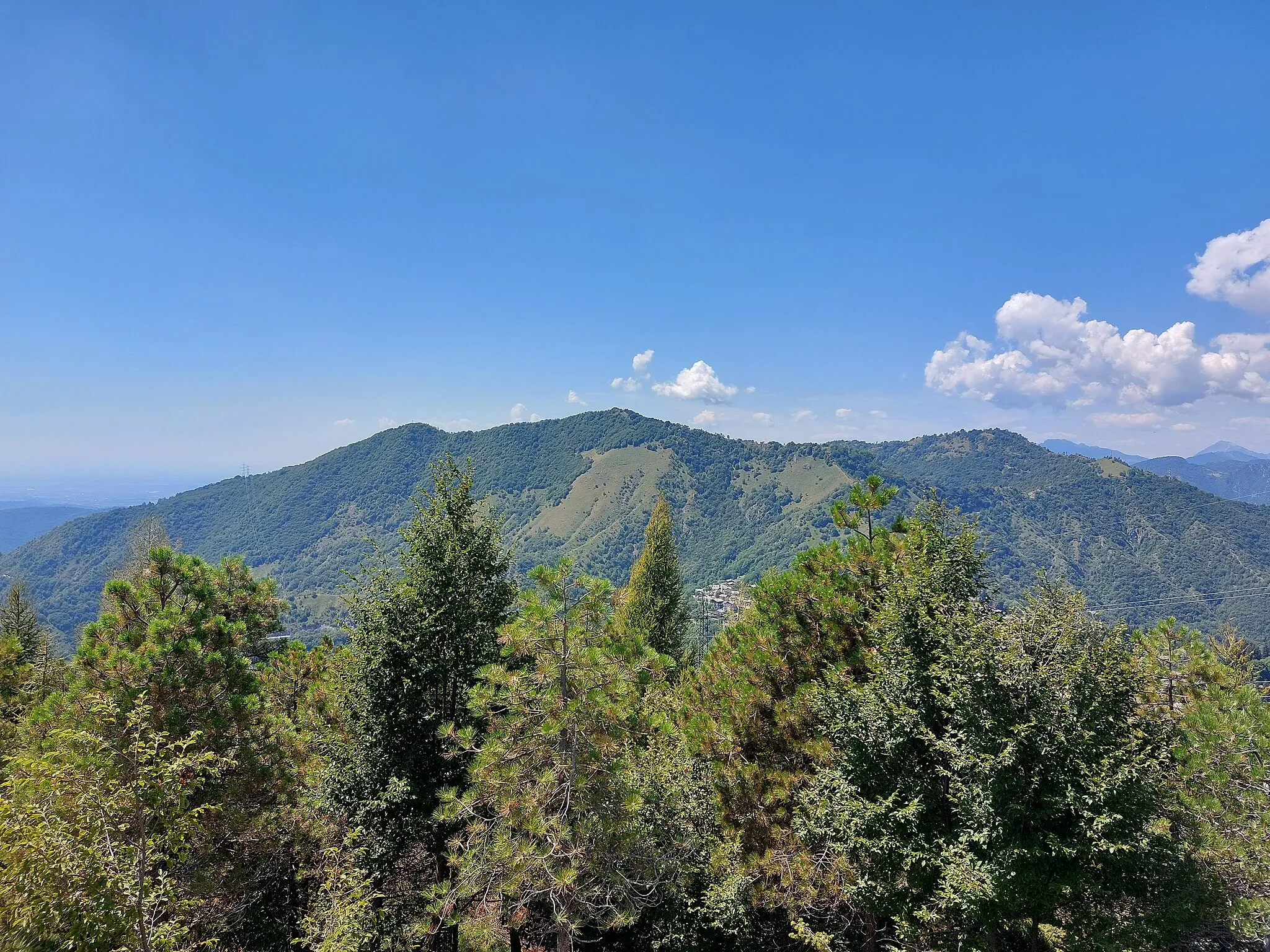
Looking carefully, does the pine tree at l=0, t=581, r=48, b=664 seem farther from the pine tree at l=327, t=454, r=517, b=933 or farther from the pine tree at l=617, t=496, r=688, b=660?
the pine tree at l=617, t=496, r=688, b=660

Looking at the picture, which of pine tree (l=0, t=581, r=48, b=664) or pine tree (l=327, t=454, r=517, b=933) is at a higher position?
pine tree (l=327, t=454, r=517, b=933)

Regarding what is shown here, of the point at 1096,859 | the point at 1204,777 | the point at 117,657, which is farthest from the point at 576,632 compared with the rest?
the point at 1204,777

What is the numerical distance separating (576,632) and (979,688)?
6.33 metres

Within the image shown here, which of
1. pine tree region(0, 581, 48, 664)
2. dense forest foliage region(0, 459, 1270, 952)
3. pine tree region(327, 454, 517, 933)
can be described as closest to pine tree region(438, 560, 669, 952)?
dense forest foliage region(0, 459, 1270, 952)

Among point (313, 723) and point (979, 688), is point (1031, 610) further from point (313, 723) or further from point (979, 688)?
point (313, 723)

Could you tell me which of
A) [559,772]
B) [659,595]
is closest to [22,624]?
[659,595]

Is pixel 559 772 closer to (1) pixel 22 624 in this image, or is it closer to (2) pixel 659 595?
(2) pixel 659 595

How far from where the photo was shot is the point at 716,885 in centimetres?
1102

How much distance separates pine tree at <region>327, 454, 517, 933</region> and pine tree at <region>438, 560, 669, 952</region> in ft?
7.07

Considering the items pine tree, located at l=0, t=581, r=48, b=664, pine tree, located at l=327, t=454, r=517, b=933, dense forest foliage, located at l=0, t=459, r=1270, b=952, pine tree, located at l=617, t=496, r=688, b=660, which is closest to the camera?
dense forest foliage, located at l=0, t=459, r=1270, b=952

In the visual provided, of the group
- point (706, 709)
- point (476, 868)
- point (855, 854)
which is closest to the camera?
point (476, 868)

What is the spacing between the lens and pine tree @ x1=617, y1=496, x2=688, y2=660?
32.6m

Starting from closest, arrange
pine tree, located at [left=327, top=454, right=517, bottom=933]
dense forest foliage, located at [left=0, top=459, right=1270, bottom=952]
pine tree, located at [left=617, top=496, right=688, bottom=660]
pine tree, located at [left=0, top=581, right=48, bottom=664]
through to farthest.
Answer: dense forest foliage, located at [left=0, top=459, right=1270, bottom=952]
pine tree, located at [left=327, top=454, right=517, bottom=933]
pine tree, located at [left=0, top=581, right=48, bottom=664]
pine tree, located at [left=617, top=496, right=688, bottom=660]

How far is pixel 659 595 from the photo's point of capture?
33.4m
